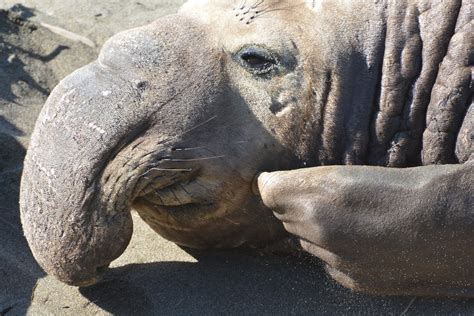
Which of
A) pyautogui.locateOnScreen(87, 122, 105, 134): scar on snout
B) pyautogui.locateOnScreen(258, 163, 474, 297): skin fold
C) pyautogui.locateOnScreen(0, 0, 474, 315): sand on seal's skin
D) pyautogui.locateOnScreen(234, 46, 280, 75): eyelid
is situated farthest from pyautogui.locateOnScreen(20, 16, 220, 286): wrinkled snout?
pyautogui.locateOnScreen(258, 163, 474, 297): skin fold

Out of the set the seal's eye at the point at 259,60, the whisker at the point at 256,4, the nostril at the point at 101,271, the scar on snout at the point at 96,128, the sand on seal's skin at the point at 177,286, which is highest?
the whisker at the point at 256,4

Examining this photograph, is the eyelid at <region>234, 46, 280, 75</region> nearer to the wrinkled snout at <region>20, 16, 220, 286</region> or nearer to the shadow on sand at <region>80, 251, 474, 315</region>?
the wrinkled snout at <region>20, 16, 220, 286</region>

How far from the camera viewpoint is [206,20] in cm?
339

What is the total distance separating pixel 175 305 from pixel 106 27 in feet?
9.55

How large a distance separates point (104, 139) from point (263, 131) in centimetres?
55

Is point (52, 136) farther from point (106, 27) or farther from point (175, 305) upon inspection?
point (106, 27)

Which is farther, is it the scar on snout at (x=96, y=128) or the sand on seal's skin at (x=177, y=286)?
the sand on seal's skin at (x=177, y=286)

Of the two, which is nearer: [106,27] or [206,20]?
[206,20]

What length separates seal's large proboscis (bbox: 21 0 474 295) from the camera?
3068 millimetres

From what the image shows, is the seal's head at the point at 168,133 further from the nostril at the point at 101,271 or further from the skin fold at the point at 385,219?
the skin fold at the point at 385,219

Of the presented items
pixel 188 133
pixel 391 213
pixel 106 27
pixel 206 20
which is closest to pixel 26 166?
pixel 188 133

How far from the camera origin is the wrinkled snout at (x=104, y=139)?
311cm

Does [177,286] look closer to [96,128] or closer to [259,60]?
[96,128]

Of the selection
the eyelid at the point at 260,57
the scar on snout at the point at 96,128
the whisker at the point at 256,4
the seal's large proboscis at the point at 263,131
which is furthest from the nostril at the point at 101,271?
the whisker at the point at 256,4
